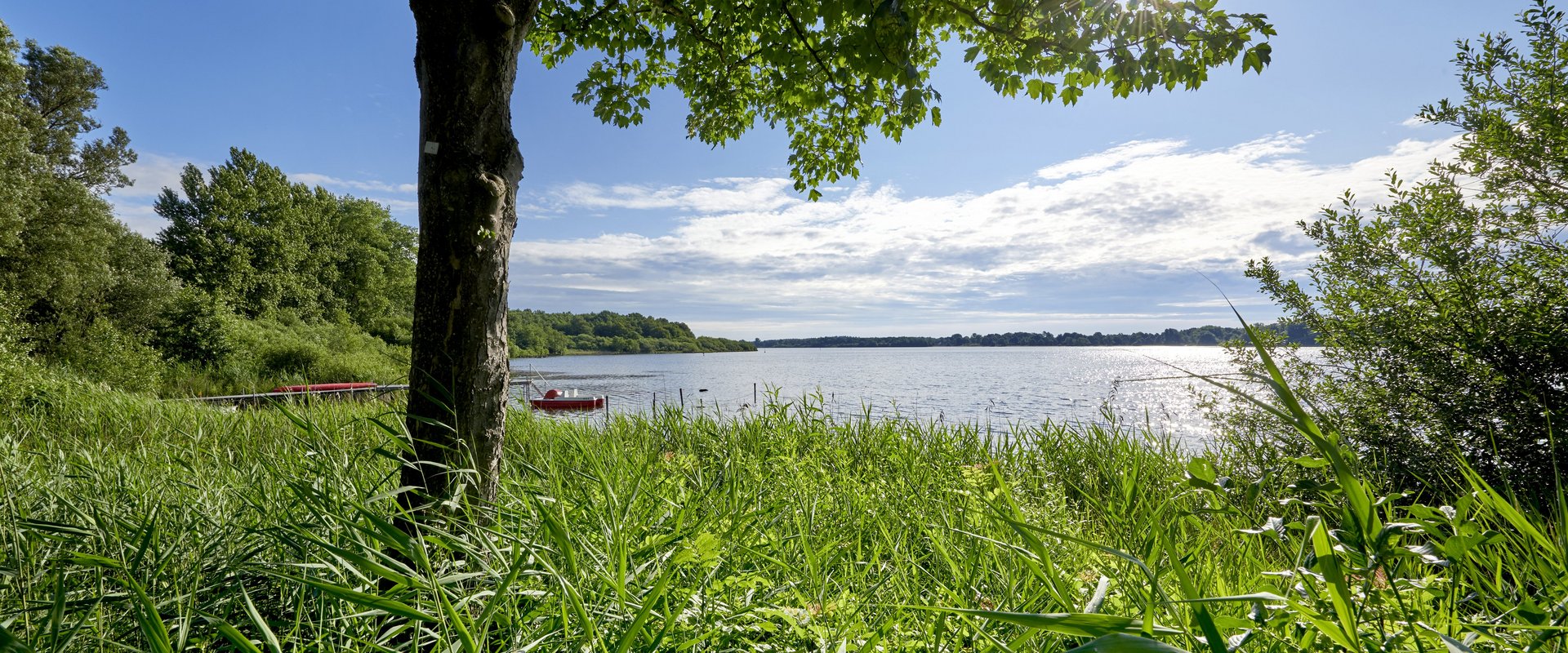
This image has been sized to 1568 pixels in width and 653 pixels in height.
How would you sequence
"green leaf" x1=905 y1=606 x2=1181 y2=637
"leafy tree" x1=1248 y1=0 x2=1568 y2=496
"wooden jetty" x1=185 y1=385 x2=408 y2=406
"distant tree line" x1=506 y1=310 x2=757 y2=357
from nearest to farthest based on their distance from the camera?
1. "green leaf" x1=905 y1=606 x2=1181 y2=637
2. "leafy tree" x1=1248 y1=0 x2=1568 y2=496
3. "wooden jetty" x1=185 y1=385 x2=408 y2=406
4. "distant tree line" x1=506 y1=310 x2=757 y2=357

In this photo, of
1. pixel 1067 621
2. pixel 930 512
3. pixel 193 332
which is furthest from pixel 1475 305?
pixel 193 332

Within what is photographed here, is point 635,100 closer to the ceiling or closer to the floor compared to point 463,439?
closer to the ceiling

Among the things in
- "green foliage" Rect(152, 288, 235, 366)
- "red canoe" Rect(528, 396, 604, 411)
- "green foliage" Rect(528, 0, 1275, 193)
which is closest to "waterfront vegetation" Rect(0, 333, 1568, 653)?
"green foliage" Rect(528, 0, 1275, 193)

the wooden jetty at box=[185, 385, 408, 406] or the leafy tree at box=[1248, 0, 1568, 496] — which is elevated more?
the leafy tree at box=[1248, 0, 1568, 496]

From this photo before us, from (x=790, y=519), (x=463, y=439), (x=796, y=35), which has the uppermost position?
(x=796, y=35)

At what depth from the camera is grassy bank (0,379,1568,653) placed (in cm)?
113

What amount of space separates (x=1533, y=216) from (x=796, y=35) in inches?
209

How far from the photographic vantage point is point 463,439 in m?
2.47

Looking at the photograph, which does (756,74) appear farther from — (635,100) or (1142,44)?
(1142,44)

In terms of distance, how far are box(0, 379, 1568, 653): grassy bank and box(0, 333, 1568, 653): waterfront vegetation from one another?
1 centimetres

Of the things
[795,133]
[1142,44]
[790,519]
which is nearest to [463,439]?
[790,519]

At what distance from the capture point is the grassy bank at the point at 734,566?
1129 millimetres

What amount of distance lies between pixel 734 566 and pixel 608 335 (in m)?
87.0

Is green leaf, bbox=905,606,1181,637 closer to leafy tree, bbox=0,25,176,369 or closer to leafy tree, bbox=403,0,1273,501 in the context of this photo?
leafy tree, bbox=403,0,1273,501
